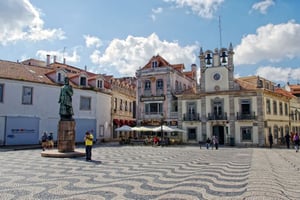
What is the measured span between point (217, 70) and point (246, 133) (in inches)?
310

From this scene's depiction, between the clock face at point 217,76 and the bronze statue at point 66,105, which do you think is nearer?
the bronze statue at point 66,105

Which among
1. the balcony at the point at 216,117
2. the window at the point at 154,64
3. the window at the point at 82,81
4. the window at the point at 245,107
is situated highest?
the window at the point at 154,64

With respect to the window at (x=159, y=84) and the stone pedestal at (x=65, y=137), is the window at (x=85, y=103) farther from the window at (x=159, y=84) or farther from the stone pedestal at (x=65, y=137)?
the stone pedestal at (x=65, y=137)

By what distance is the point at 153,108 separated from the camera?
122 feet

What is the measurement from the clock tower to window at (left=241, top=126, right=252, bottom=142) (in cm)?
476

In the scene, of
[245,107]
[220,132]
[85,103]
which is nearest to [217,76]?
[245,107]

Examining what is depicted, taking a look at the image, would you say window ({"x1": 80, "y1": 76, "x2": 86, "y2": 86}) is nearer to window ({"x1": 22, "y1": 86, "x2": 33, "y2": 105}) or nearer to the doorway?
window ({"x1": 22, "y1": 86, "x2": 33, "y2": 105})

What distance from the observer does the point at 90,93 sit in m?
33.7

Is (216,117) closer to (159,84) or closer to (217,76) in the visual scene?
(217,76)

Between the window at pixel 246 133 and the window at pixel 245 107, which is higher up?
→ the window at pixel 245 107

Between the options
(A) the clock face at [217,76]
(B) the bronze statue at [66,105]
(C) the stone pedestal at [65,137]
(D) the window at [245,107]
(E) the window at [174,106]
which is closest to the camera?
(C) the stone pedestal at [65,137]

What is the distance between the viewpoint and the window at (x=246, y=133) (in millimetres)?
30891

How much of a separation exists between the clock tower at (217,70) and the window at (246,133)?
4.76 meters

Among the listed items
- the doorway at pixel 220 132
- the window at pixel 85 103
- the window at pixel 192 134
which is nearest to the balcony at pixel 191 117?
the window at pixel 192 134
